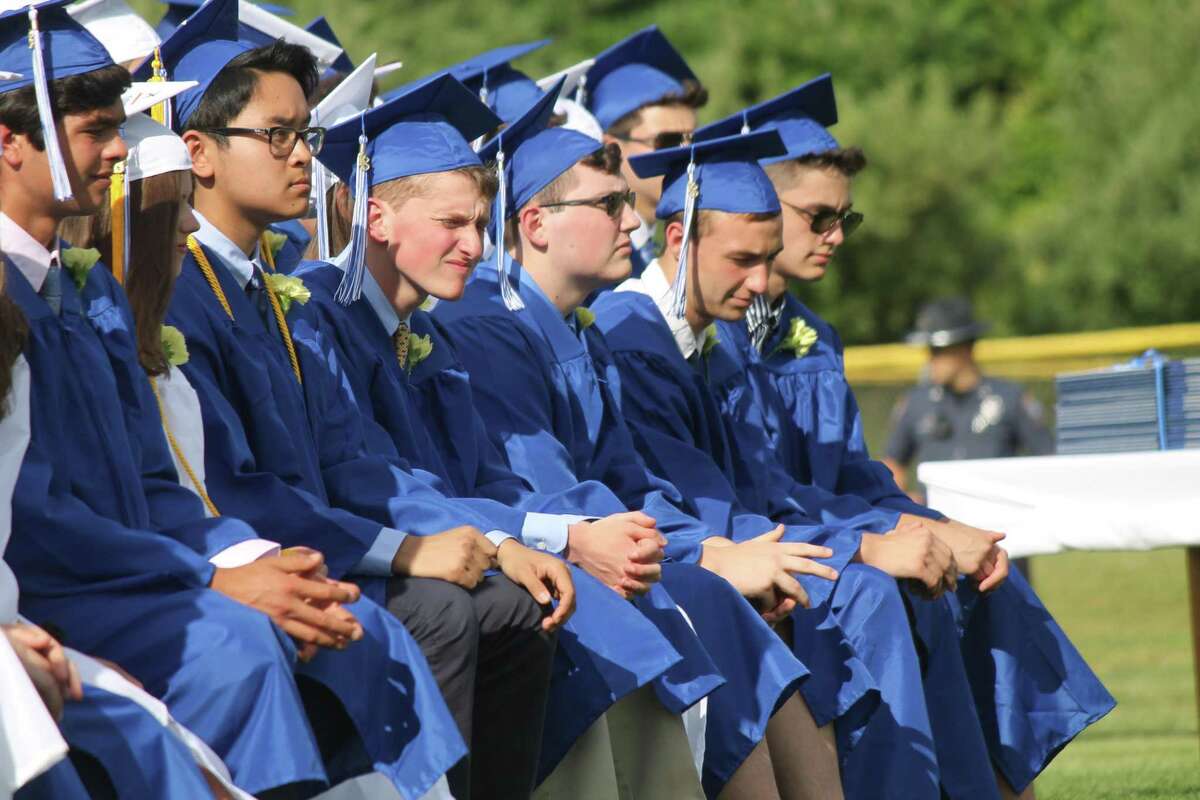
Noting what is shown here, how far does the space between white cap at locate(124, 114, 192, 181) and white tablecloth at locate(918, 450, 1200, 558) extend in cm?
376

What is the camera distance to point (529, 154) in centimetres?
525

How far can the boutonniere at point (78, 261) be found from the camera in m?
3.41

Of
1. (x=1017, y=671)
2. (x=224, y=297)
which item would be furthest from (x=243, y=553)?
(x=1017, y=671)

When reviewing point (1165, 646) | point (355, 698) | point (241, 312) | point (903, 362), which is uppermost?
point (241, 312)

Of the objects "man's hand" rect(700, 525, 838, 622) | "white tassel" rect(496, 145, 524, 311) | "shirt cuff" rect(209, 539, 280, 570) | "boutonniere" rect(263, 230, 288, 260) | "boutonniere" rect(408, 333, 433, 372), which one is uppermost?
"boutonniere" rect(263, 230, 288, 260)

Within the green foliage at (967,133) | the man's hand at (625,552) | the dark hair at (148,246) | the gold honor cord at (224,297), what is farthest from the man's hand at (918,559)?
the green foliage at (967,133)

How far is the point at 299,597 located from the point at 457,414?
1306 millimetres

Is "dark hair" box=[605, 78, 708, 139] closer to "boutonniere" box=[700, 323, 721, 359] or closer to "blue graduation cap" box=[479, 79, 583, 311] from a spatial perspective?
"boutonniere" box=[700, 323, 721, 359]

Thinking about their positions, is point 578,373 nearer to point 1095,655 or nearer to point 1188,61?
point 1095,655

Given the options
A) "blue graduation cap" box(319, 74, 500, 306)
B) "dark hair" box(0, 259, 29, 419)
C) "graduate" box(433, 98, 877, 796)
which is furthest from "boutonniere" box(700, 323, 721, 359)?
"dark hair" box(0, 259, 29, 419)

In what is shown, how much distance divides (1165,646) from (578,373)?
25.3ft

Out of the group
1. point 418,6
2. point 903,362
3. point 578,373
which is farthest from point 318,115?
point 418,6

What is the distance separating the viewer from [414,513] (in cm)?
401

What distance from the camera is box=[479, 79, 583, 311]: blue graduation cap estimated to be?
5184 millimetres
